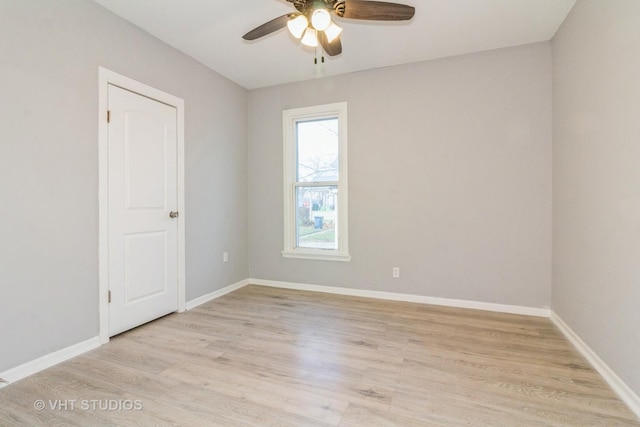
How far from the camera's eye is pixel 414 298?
3.30 metres

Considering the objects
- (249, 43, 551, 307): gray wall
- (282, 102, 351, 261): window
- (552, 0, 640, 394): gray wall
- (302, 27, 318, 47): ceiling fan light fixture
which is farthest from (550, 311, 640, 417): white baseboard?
(302, 27, 318, 47): ceiling fan light fixture

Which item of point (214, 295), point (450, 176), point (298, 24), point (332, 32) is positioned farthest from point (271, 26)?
point (214, 295)

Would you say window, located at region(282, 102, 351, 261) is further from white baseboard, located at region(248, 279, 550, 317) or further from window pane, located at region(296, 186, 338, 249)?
white baseboard, located at region(248, 279, 550, 317)

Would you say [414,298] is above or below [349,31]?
below

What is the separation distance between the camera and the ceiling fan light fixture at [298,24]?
1861mm

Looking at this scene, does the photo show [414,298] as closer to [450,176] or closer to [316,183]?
[450,176]

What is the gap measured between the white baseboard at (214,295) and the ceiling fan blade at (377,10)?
2.95m

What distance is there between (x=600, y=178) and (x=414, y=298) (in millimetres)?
1950

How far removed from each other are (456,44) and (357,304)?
2.79 meters

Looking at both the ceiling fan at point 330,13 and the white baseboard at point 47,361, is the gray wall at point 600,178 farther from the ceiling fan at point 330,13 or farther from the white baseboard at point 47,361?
the white baseboard at point 47,361

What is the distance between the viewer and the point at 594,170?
202 centimetres

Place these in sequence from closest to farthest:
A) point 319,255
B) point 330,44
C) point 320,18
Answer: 1. point 320,18
2. point 330,44
3. point 319,255

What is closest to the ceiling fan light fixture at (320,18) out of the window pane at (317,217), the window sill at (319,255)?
the window pane at (317,217)

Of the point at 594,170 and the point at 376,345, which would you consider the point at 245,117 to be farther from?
the point at 594,170
